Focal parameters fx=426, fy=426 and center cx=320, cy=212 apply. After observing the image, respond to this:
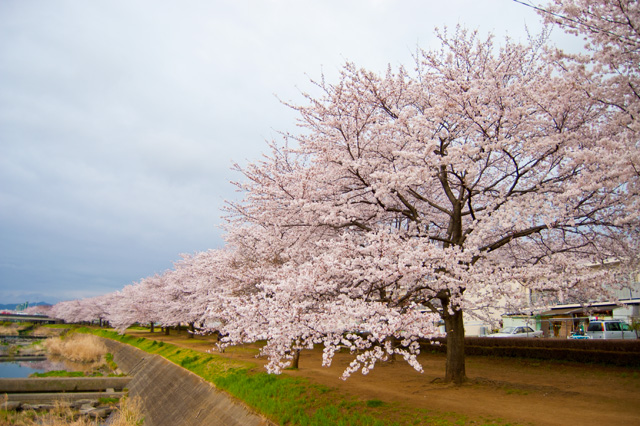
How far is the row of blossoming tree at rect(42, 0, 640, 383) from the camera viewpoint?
820cm

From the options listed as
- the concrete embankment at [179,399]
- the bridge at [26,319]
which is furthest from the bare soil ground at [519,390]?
the bridge at [26,319]

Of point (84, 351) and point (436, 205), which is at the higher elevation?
point (436, 205)

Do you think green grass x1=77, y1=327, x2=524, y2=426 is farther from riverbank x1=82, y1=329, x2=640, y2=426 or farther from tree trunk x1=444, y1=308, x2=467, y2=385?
tree trunk x1=444, y1=308, x2=467, y2=385

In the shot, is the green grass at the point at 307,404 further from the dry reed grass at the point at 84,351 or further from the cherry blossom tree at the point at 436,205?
the dry reed grass at the point at 84,351

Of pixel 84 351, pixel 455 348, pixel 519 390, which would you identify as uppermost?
pixel 455 348

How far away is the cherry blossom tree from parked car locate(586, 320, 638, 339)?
15.1 metres

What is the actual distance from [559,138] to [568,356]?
11.2m

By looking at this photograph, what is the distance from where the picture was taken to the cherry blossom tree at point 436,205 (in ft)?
28.3

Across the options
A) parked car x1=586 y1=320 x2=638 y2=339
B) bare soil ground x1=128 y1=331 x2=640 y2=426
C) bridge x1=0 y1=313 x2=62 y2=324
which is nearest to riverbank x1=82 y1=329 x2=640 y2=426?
bare soil ground x1=128 y1=331 x2=640 y2=426

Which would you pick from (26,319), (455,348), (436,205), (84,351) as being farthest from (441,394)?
(26,319)

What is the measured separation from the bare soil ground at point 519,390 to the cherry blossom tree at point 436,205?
129 centimetres

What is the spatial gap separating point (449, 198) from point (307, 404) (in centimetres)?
688

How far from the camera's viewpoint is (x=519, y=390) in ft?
38.4

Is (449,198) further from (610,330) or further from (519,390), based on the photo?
(610,330)
